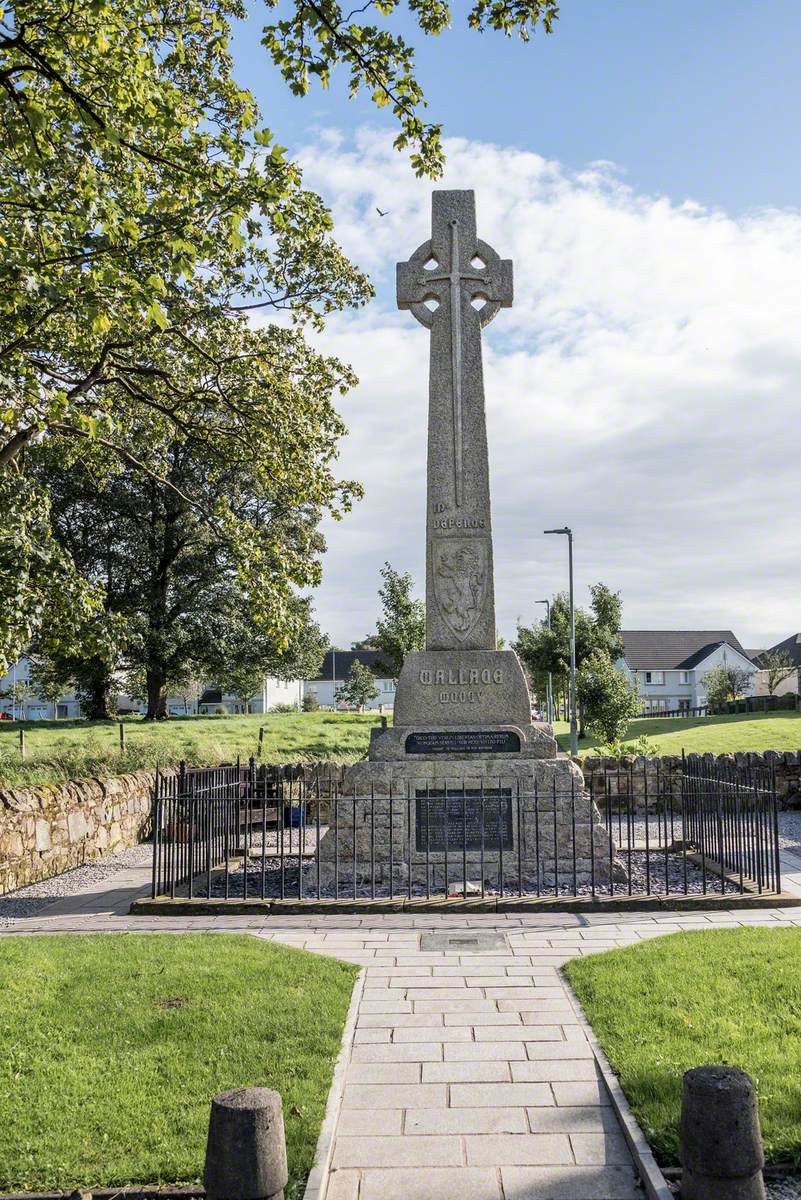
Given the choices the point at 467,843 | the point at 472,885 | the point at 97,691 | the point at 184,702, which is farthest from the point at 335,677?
the point at 472,885

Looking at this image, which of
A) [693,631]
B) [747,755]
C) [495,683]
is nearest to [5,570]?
[495,683]

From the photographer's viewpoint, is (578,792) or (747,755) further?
(747,755)

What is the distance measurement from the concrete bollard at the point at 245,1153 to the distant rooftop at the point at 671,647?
85.8 metres

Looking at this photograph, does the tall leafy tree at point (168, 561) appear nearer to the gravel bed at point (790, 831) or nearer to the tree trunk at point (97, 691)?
the tree trunk at point (97, 691)

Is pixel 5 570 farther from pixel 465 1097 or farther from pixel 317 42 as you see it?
pixel 465 1097

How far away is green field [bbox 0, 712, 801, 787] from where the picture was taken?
15.8 metres

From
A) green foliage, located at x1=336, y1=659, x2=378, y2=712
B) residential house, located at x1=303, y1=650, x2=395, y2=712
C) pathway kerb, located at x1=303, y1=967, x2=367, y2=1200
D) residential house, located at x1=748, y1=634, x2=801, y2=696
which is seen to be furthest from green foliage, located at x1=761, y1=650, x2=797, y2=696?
pathway kerb, located at x1=303, y1=967, x2=367, y2=1200

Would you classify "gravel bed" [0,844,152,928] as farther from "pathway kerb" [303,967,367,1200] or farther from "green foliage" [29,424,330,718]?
"green foliage" [29,424,330,718]

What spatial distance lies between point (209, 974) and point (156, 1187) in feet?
9.18

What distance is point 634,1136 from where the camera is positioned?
4066 mm

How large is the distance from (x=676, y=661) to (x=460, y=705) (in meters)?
80.4

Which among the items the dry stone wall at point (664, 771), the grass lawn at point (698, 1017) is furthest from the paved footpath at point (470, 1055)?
the dry stone wall at point (664, 771)

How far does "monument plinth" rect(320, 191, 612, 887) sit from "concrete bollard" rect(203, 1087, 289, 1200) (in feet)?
20.3

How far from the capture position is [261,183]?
7465 mm
